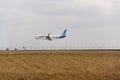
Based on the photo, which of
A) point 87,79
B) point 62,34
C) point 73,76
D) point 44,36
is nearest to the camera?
point 87,79

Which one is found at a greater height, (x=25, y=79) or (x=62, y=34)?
(x=62, y=34)

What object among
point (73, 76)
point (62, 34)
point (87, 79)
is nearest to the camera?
point (87, 79)

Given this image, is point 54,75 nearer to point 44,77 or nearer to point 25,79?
Result: point 44,77

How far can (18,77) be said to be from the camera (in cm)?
2986

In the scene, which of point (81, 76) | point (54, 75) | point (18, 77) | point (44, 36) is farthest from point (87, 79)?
point (44, 36)

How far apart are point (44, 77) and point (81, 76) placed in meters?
3.09

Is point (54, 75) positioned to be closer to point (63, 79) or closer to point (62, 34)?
point (63, 79)

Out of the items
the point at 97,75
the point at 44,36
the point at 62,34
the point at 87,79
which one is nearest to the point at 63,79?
the point at 87,79

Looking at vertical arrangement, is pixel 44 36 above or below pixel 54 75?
above

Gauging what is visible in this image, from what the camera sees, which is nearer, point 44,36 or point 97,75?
point 97,75

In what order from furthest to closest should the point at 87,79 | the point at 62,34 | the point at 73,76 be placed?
the point at 62,34, the point at 73,76, the point at 87,79

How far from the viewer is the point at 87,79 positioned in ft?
92.8

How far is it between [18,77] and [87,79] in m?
5.84

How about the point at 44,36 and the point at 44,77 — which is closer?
the point at 44,77
